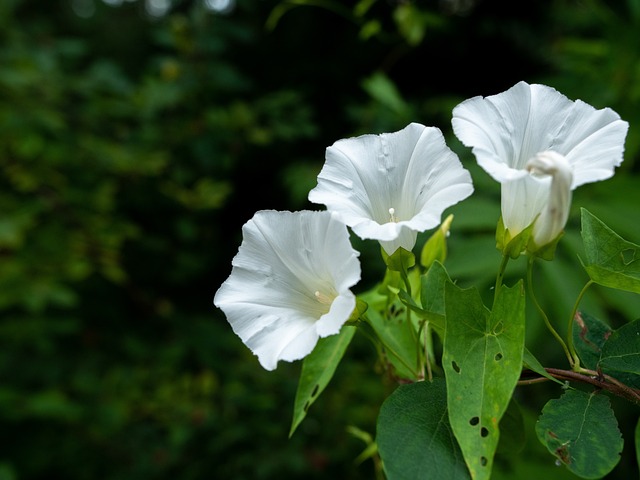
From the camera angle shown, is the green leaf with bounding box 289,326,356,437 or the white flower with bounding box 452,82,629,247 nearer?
the white flower with bounding box 452,82,629,247

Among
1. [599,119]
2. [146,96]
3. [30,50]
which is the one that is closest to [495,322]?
[599,119]

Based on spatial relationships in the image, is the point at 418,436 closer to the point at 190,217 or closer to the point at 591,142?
the point at 591,142

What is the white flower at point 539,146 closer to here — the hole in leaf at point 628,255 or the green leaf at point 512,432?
the hole in leaf at point 628,255

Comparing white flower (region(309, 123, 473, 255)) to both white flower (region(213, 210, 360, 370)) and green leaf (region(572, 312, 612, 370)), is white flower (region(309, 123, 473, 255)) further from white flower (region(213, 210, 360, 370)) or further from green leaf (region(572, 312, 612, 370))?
green leaf (region(572, 312, 612, 370))

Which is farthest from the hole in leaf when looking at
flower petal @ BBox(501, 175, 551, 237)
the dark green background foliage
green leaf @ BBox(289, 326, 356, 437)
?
the dark green background foliage

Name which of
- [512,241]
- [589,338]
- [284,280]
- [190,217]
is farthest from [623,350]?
[190,217]

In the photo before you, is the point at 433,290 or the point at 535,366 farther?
the point at 433,290

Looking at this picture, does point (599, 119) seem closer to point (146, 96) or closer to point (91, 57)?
point (146, 96)
